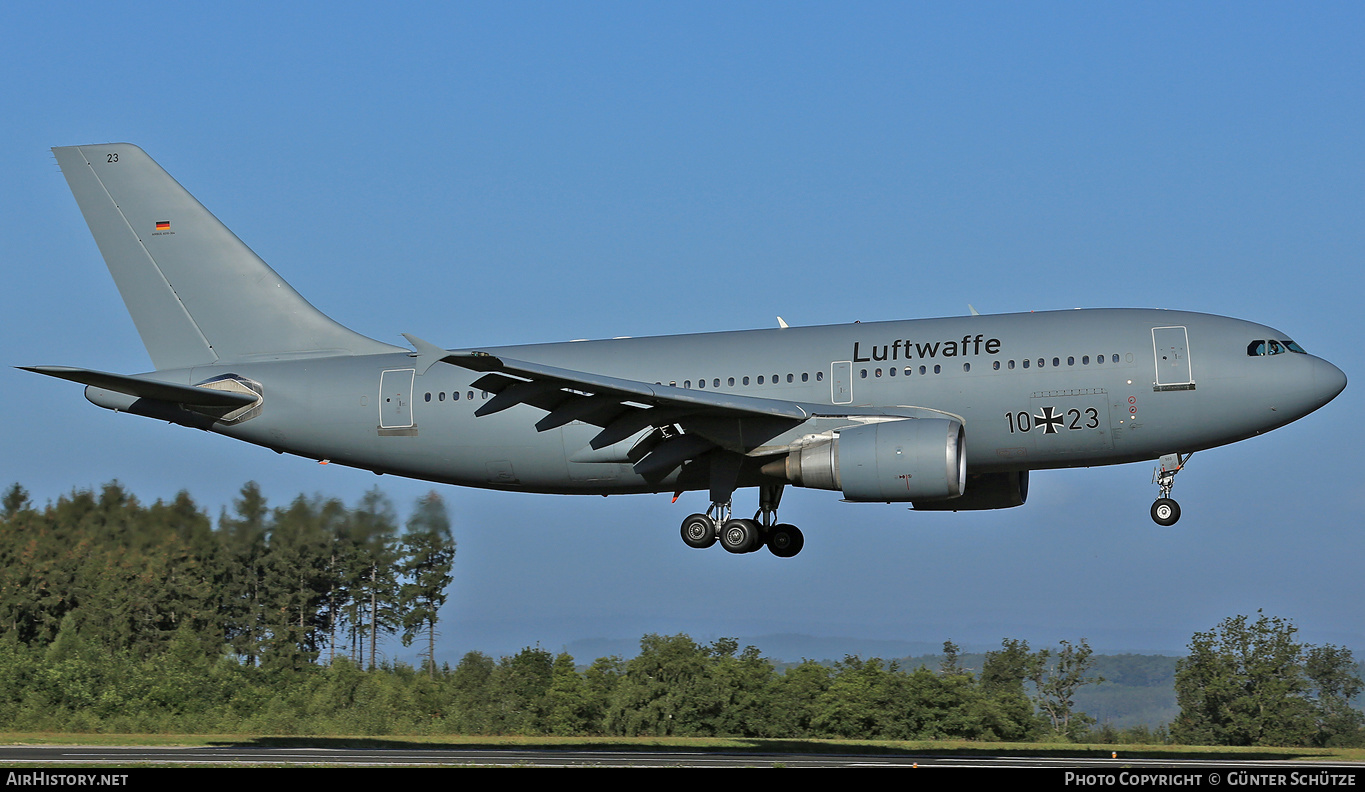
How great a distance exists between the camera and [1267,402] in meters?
25.6

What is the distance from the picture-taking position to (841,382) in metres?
27.3

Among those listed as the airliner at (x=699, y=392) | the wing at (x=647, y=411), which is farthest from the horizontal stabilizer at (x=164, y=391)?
the wing at (x=647, y=411)

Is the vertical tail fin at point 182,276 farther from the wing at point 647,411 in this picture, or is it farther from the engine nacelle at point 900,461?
the engine nacelle at point 900,461

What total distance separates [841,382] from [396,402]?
32.5 ft

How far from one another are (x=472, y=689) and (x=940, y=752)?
1488cm

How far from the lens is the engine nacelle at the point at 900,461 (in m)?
25.3

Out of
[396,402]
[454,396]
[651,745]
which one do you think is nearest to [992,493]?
[651,745]

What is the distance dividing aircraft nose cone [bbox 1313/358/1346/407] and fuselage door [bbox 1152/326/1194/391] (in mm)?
2379

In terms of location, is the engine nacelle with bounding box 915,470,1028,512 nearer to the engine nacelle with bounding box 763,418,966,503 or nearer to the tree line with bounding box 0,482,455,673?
the engine nacelle with bounding box 763,418,966,503

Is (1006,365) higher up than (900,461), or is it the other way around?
(1006,365)

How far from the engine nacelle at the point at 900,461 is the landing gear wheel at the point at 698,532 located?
3.59m

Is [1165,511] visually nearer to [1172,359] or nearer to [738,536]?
[1172,359]

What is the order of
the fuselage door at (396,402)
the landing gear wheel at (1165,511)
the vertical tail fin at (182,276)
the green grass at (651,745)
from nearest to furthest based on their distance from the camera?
1. the landing gear wheel at (1165,511)
2. the fuselage door at (396,402)
3. the green grass at (651,745)
4. the vertical tail fin at (182,276)

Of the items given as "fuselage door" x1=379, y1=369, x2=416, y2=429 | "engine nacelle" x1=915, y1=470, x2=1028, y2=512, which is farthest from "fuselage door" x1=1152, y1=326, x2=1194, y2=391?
"fuselage door" x1=379, y1=369, x2=416, y2=429
